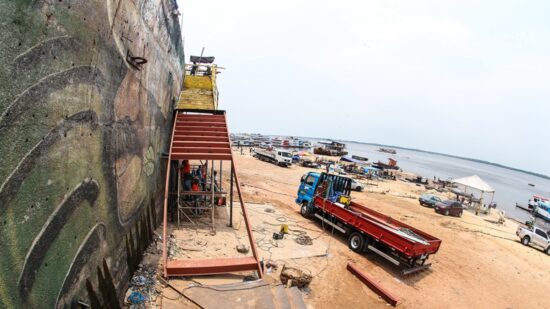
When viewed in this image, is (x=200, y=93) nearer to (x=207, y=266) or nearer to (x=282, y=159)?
(x=207, y=266)

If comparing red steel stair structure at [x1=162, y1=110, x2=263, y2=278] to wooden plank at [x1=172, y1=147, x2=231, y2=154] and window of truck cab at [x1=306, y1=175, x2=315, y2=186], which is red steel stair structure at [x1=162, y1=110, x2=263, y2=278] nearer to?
wooden plank at [x1=172, y1=147, x2=231, y2=154]

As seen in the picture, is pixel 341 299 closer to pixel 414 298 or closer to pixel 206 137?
pixel 414 298

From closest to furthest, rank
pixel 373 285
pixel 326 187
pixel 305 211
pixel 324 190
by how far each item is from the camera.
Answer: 1. pixel 373 285
2. pixel 326 187
3. pixel 324 190
4. pixel 305 211

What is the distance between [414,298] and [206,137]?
941cm

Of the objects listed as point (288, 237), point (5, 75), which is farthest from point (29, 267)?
point (288, 237)

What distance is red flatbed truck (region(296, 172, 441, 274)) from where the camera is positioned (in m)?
11.2

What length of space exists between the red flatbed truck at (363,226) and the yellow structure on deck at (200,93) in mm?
7296

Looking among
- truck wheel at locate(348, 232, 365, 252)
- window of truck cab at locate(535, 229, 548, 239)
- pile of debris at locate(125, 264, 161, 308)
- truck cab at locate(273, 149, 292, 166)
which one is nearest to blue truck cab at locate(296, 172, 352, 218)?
truck wheel at locate(348, 232, 365, 252)

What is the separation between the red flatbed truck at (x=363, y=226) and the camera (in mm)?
11164

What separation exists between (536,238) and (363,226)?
15647mm

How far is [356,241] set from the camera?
12.9 metres

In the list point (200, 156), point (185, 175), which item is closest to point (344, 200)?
point (185, 175)

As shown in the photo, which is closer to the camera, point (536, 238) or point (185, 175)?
point (185, 175)

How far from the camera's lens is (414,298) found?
9.92 meters
